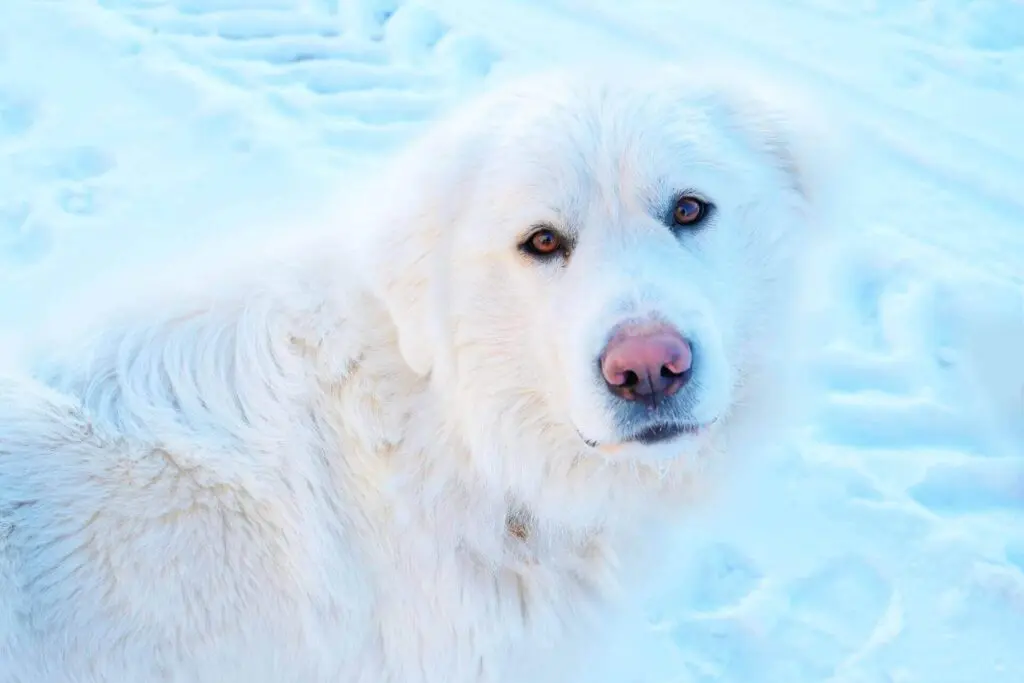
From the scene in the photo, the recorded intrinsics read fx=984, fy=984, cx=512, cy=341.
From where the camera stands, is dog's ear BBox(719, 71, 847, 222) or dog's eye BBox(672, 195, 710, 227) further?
dog's ear BBox(719, 71, 847, 222)

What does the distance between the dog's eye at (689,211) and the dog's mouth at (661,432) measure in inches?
19.0

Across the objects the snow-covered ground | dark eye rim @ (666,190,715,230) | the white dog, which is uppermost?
dark eye rim @ (666,190,715,230)

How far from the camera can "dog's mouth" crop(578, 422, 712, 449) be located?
2135 millimetres

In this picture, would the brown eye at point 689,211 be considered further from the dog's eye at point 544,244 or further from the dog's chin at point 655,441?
the dog's chin at point 655,441

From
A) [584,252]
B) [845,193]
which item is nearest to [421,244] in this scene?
[584,252]

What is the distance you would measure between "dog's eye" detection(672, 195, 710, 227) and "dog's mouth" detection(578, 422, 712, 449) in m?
0.48

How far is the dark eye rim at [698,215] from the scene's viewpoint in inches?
89.7

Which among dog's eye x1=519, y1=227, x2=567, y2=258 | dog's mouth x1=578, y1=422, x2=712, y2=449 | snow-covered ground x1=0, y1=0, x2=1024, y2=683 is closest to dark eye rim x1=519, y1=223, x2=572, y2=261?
dog's eye x1=519, y1=227, x2=567, y2=258

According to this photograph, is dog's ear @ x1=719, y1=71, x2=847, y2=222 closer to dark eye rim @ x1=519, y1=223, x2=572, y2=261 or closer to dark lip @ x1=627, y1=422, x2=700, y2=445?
dark eye rim @ x1=519, y1=223, x2=572, y2=261

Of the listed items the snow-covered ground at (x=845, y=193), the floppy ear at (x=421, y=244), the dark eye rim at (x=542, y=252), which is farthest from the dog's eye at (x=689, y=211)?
the snow-covered ground at (x=845, y=193)

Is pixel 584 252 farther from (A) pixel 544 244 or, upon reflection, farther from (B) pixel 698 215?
(B) pixel 698 215

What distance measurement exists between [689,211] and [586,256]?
0.28 metres

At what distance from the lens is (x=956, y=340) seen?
4086 mm

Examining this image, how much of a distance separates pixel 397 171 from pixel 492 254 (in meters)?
0.39
